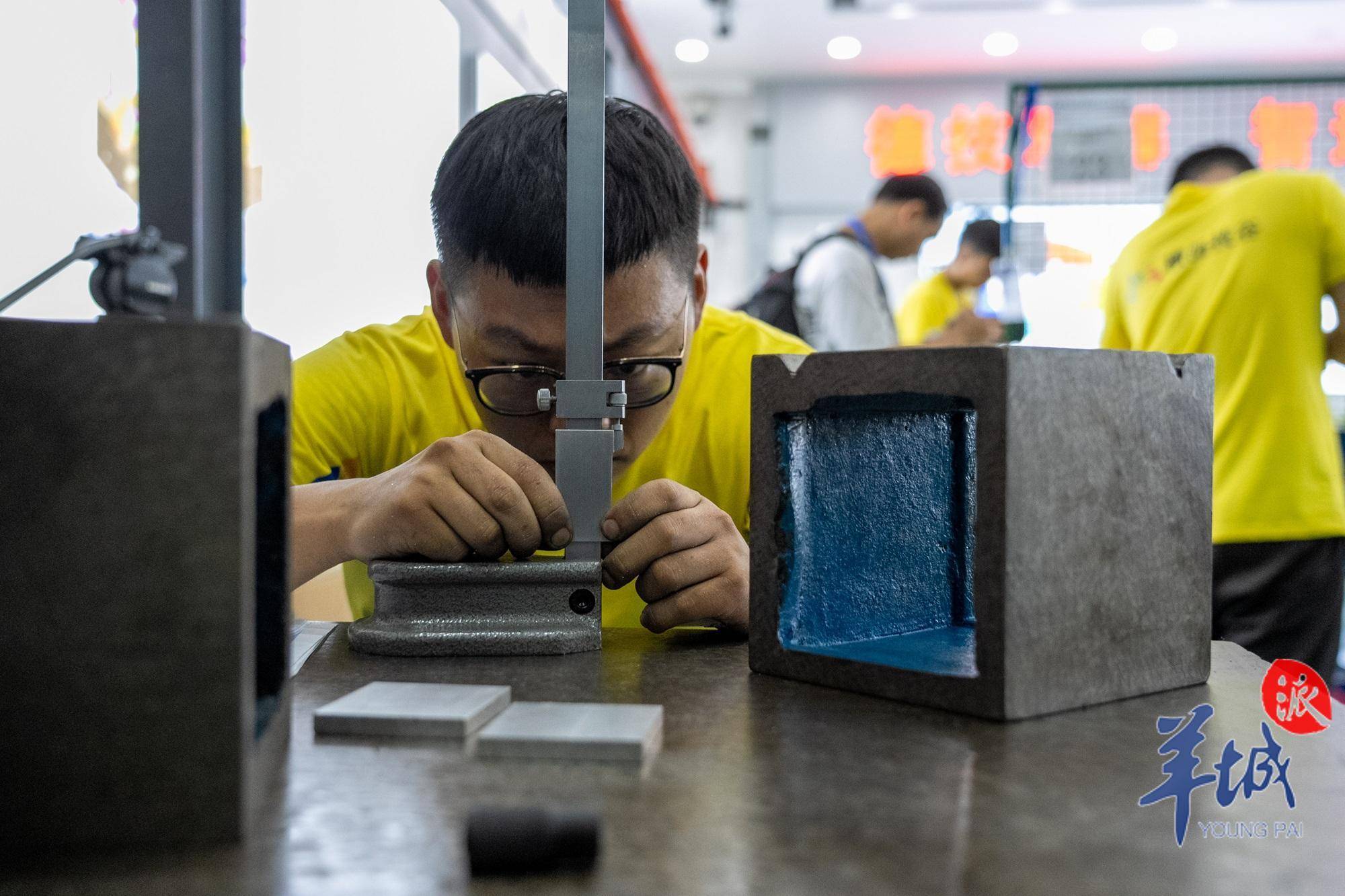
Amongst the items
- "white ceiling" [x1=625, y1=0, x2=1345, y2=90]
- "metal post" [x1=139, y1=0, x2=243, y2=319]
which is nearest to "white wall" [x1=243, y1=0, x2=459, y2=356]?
"metal post" [x1=139, y1=0, x2=243, y2=319]

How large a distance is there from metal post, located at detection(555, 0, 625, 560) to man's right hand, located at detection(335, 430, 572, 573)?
0.02 metres

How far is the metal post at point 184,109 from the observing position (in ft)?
4.66

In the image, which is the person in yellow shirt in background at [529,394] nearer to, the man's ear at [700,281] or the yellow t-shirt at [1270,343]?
the man's ear at [700,281]

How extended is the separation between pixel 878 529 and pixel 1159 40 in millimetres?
6418

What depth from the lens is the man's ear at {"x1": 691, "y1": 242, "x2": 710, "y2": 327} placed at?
Answer: 1190 mm

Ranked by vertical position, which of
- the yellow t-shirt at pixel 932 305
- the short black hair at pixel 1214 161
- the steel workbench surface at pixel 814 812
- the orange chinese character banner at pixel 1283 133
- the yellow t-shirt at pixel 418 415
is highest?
the orange chinese character banner at pixel 1283 133

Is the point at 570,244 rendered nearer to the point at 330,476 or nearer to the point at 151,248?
the point at 151,248

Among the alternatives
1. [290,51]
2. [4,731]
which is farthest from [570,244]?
[290,51]

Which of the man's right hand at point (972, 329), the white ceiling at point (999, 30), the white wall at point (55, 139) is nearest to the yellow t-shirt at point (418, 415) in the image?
the white wall at point (55, 139)

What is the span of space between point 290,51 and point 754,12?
14.0 feet

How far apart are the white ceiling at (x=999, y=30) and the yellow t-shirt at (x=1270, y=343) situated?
11.8 ft

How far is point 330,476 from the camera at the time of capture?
47.4 inches

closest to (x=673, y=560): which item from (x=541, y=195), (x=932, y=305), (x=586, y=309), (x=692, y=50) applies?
(x=586, y=309)

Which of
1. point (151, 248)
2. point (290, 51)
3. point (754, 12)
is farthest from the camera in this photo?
point (754, 12)
